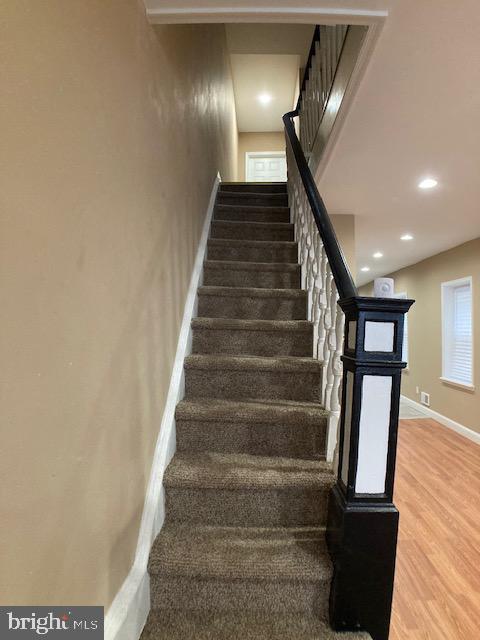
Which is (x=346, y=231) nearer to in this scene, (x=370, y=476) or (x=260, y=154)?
(x=370, y=476)

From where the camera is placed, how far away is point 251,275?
2.36 m

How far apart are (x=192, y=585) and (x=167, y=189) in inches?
60.3

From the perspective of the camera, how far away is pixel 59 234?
696 millimetres

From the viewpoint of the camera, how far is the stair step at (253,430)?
4.87 ft

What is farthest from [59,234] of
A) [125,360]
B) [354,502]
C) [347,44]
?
[347,44]

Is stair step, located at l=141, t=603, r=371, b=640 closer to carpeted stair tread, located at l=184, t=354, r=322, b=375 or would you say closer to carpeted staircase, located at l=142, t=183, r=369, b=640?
carpeted staircase, located at l=142, t=183, r=369, b=640

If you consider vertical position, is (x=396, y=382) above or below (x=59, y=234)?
below

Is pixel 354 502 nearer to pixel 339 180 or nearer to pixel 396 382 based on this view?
pixel 396 382

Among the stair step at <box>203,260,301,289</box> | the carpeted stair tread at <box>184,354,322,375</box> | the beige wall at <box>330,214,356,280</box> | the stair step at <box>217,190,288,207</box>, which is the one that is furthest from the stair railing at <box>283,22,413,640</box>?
the stair step at <box>217,190,288,207</box>

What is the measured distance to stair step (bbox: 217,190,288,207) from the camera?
3.38 metres

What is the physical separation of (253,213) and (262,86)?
3189 millimetres

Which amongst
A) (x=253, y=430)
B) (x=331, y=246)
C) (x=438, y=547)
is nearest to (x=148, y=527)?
(x=253, y=430)

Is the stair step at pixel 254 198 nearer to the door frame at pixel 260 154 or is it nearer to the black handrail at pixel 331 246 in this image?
the black handrail at pixel 331 246

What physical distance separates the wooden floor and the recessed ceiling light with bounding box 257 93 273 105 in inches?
212
